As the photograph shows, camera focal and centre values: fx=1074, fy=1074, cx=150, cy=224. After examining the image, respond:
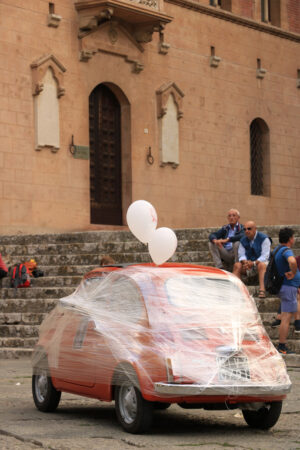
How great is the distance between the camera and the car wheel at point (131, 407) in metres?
8.42

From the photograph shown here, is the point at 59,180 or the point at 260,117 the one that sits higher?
the point at 260,117

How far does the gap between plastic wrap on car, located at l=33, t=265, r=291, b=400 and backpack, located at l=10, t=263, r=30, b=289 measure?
814cm

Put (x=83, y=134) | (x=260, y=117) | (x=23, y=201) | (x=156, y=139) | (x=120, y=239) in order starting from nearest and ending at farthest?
(x=120, y=239) → (x=23, y=201) → (x=83, y=134) → (x=156, y=139) → (x=260, y=117)

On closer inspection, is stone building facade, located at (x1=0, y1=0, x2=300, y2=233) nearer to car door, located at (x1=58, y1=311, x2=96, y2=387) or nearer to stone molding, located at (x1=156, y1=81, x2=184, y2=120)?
stone molding, located at (x1=156, y1=81, x2=184, y2=120)

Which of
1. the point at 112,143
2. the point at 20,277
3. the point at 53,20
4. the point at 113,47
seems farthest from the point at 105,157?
the point at 20,277

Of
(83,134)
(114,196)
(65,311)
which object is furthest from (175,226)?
(65,311)

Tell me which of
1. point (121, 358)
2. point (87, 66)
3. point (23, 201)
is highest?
point (87, 66)

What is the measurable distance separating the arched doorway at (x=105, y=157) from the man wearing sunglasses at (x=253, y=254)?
10.8 metres

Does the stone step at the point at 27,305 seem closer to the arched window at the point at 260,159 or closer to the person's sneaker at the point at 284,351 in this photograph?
the person's sneaker at the point at 284,351

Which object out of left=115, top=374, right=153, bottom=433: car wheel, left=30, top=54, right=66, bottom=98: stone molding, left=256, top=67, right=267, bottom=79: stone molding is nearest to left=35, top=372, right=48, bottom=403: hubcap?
left=115, top=374, right=153, bottom=433: car wheel

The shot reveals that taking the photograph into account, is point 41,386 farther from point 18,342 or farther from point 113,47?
point 113,47

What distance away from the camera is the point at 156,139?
2769 cm

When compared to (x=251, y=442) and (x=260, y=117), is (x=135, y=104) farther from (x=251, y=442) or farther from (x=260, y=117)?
(x=251, y=442)

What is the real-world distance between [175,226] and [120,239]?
760 centimetres
